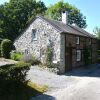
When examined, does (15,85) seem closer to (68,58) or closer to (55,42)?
(55,42)

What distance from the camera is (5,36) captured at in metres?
45.6

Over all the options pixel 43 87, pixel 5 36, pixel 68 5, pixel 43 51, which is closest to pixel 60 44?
pixel 43 51

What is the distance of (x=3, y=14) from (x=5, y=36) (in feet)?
14.9

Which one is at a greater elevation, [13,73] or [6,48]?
[6,48]

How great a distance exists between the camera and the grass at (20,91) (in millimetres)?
12445

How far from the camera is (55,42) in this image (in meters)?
26.0

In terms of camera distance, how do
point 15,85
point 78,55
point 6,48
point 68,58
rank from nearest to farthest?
point 15,85, point 68,58, point 78,55, point 6,48

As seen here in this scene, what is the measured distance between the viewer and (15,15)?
156 ft

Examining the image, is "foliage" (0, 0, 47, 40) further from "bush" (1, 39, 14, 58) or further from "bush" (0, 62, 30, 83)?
"bush" (0, 62, 30, 83)

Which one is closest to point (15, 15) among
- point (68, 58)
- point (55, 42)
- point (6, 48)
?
point (6, 48)

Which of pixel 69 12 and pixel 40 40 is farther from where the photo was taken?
pixel 69 12

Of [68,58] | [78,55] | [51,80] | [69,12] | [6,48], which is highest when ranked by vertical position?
[69,12]

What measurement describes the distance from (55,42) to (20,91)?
12.9m

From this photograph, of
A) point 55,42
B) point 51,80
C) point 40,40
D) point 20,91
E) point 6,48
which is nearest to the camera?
point 20,91
